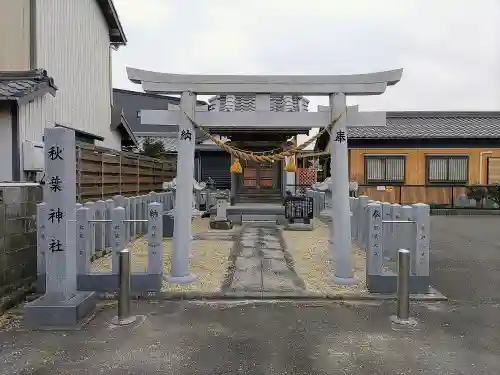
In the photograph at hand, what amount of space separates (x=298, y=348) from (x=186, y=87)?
14.7ft

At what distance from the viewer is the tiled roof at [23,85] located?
860cm

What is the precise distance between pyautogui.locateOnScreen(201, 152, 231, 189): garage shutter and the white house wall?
32.7 ft

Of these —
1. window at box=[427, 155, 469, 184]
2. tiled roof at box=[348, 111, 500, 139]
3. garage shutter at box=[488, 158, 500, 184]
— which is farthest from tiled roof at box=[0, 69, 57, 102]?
garage shutter at box=[488, 158, 500, 184]

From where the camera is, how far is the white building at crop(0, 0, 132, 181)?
30.5 ft

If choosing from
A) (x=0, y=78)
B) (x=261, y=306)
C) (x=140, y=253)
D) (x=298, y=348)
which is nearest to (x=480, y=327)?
(x=298, y=348)

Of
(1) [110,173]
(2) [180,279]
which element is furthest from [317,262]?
(1) [110,173]

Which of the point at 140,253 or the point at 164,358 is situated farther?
the point at 140,253

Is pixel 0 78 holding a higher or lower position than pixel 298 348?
higher

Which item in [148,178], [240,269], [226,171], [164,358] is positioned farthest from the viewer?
[226,171]

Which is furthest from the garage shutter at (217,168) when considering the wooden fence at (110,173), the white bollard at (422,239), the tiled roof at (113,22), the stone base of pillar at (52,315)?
the stone base of pillar at (52,315)

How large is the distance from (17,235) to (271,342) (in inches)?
161

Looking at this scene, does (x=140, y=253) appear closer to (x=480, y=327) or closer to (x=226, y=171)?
(x=480, y=327)

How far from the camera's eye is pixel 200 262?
8.30m

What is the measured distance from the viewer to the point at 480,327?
5035 millimetres
